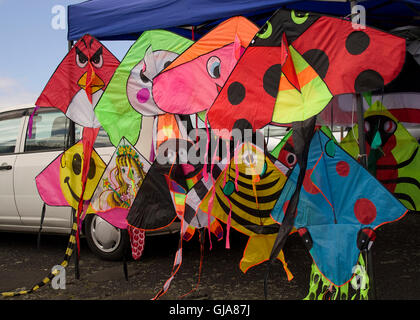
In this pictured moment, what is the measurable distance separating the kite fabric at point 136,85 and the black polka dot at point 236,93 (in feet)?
1.86

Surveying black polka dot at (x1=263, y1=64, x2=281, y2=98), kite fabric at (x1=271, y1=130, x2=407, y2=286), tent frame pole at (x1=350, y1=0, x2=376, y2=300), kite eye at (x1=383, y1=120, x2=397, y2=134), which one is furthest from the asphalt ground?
black polka dot at (x1=263, y1=64, x2=281, y2=98)

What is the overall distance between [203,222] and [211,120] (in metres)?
0.73

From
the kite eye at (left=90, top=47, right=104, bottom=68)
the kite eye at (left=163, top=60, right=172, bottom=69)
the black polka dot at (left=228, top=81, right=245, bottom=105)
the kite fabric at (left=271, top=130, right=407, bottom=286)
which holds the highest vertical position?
the kite eye at (left=90, top=47, right=104, bottom=68)

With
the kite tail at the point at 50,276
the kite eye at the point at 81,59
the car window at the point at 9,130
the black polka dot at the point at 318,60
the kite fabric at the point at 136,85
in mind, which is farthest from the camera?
the car window at the point at 9,130

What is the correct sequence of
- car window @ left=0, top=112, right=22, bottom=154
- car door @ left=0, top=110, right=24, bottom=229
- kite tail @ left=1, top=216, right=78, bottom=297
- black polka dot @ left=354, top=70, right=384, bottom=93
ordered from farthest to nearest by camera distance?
car window @ left=0, top=112, right=22, bottom=154 → car door @ left=0, top=110, right=24, bottom=229 → kite tail @ left=1, top=216, right=78, bottom=297 → black polka dot @ left=354, top=70, right=384, bottom=93

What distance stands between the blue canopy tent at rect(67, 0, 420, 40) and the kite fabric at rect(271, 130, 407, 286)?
0.86 m

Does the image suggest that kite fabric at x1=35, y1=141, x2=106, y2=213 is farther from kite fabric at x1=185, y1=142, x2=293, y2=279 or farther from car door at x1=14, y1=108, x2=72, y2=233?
kite fabric at x1=185, y1=142, x2=293, y2=279

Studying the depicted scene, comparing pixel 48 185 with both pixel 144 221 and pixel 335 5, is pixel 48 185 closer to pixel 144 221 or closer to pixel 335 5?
pixel 144 221

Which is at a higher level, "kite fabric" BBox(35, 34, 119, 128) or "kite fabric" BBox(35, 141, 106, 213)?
"kite fabric" BBox(35, 34, 119, 128)

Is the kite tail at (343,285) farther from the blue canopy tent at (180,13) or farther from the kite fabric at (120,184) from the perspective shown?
the blue canopy tent at (180,13)

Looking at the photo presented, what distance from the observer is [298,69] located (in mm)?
2062

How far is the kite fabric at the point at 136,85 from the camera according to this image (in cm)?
259

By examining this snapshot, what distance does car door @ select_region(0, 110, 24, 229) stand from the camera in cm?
398

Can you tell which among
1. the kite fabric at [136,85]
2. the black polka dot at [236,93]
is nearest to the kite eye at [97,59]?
the kite fabric at [136,85]
